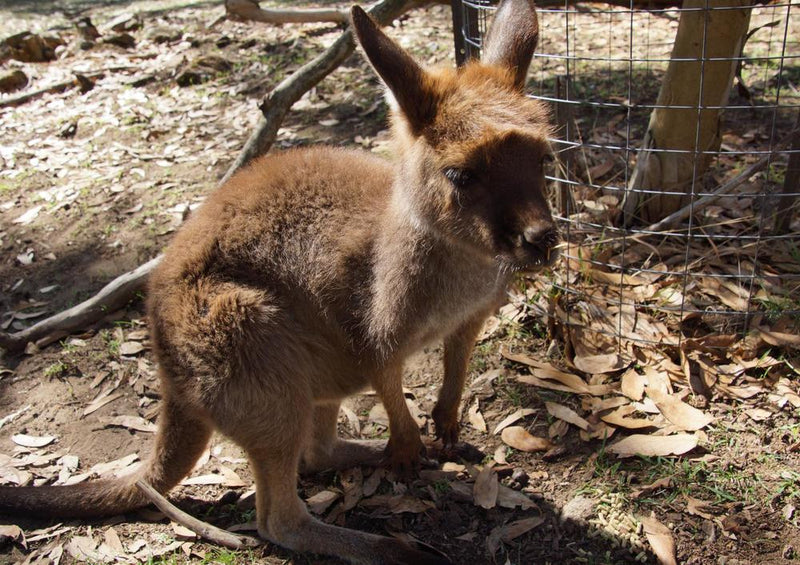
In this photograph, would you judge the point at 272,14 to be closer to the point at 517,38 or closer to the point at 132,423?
the point at 517,38

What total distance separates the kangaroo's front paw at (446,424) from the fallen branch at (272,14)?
296cm

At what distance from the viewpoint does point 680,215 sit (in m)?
4.13

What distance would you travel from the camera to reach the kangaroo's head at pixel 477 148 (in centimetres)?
267

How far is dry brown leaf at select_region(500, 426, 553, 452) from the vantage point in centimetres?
354

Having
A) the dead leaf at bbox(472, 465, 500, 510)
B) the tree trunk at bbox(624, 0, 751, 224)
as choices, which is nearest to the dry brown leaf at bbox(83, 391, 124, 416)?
the dead leaf at bbox(472, 465, 500, 510)

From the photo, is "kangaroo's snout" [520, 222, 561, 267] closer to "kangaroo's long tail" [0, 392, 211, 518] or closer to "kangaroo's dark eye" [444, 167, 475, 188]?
"kangaroo's dark eye" [444, 167, 475, 188]

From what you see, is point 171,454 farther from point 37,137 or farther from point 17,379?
point 37,137

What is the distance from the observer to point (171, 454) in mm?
3166

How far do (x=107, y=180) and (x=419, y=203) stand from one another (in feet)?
13.2

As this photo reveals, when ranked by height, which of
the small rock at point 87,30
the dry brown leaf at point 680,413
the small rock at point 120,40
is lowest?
the dry brown leaf at point 680,413

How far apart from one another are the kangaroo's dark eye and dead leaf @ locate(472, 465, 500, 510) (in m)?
1.44

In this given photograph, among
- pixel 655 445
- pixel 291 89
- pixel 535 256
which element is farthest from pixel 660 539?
pixel 291 89

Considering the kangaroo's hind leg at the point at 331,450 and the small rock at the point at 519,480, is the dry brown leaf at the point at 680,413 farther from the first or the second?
the kangaroo's hind leg at the point at 331,450

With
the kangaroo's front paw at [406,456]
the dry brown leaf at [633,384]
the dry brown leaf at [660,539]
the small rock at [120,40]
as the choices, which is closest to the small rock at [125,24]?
the small rock at [120,40]
